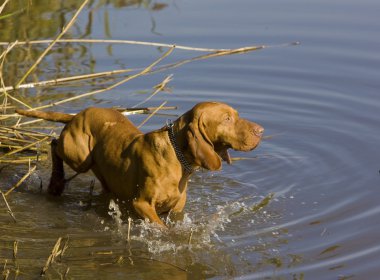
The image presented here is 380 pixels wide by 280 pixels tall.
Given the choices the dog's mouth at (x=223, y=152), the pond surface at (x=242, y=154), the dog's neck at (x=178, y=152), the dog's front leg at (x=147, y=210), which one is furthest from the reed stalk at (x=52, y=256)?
the dog's mouth at (x=223, y=152)

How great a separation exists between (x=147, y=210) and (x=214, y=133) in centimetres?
89

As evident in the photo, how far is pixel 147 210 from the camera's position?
25.5 feet

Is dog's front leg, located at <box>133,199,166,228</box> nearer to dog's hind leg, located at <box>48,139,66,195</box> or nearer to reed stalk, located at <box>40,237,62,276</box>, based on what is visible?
reed stalk, located at <box>40,237,62,276</box>

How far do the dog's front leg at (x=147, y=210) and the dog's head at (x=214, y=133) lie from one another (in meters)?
0.61

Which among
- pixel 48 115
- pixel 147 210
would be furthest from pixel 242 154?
pixel 147 210

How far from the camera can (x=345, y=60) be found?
39.9 ft

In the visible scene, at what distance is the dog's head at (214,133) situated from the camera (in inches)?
293

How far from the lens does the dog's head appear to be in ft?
24.4

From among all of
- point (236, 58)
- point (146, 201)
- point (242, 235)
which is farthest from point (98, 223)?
point (236, 58)

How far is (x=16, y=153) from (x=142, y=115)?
1.76 metres

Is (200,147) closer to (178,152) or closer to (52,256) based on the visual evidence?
(178,152)

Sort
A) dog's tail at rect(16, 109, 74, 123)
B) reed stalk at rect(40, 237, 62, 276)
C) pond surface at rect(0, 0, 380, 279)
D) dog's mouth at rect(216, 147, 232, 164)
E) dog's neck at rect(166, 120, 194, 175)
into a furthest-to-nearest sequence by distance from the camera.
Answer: dog's tail at rect(16, 109, 74, 123) → dog's mouth at rect(216, 147, 232, 164) → dog's neck at rect(166, 120, 194, 175) → pond surface at rect(0, 0, 380, 279) → reed stalk at rect(40, 237, 62, 276)

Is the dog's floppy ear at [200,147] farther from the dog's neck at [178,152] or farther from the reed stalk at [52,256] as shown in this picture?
the reed stalk at [52,256]

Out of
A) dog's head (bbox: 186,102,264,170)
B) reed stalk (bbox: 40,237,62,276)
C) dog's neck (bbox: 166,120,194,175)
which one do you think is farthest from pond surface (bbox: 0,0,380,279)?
dog's head (bbox: 186,102,264,170)
